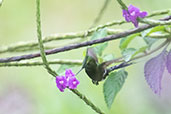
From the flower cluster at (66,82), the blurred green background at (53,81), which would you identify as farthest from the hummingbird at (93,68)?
the blurred green background at (53,81)

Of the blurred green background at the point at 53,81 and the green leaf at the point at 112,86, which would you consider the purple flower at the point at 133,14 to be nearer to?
the green leaf at the point at 112,86

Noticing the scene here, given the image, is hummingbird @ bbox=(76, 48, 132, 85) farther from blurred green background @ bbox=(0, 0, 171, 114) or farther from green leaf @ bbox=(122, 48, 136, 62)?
blurred green background @ bbox=(0, 0, 171, 114)

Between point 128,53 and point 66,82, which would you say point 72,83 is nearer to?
point 66,82

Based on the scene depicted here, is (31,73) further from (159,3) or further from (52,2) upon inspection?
(159,3)

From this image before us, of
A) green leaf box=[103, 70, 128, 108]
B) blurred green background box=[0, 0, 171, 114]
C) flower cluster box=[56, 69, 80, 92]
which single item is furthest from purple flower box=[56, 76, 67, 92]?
blurred green background box=[0, 0, 171, 114]

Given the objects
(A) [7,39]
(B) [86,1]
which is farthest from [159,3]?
(A) [7,39]
